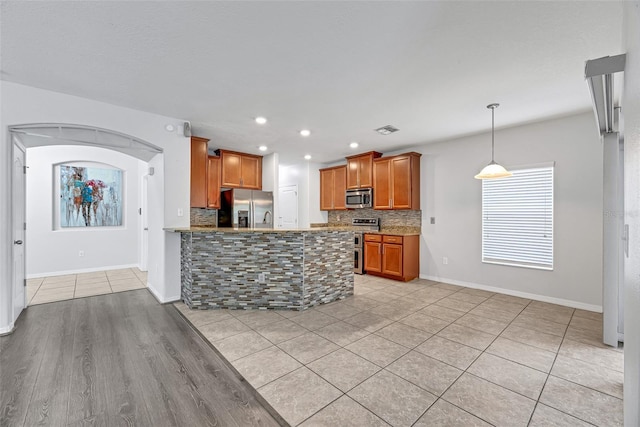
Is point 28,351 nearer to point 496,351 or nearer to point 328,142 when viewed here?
point 496,351

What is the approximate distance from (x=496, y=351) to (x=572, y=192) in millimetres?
2763

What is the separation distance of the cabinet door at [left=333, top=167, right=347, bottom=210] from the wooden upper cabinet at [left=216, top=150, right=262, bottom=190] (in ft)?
6.17

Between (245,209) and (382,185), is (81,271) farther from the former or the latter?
(382,185)

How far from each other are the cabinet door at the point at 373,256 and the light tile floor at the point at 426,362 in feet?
5.59

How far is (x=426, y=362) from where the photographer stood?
236 cm

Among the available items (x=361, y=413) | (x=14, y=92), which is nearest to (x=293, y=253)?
(x=361, y=413)

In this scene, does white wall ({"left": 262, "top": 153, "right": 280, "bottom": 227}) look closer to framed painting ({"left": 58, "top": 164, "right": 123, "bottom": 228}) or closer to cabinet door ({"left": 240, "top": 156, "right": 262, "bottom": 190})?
cabinet door ({"left": 240, "top": 156, "right": 262, "bottom": 190})

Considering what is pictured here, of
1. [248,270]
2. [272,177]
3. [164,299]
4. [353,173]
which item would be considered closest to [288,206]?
[272,177]

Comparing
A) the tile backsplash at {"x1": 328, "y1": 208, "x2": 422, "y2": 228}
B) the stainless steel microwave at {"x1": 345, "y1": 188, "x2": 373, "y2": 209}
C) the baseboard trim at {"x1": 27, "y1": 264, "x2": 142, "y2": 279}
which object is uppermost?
the stainless steel microwave at {"x1": 345, "y1": 188, "x2": 373, "y2": 209}

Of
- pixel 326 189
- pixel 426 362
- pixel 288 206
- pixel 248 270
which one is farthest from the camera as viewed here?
pixel 288 206

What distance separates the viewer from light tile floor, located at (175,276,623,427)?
1780mm

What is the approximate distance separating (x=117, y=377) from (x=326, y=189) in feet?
18.4

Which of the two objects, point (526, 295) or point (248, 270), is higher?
point (248, 270)

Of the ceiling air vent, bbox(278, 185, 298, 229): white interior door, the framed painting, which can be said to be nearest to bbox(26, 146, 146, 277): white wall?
the framed painting
